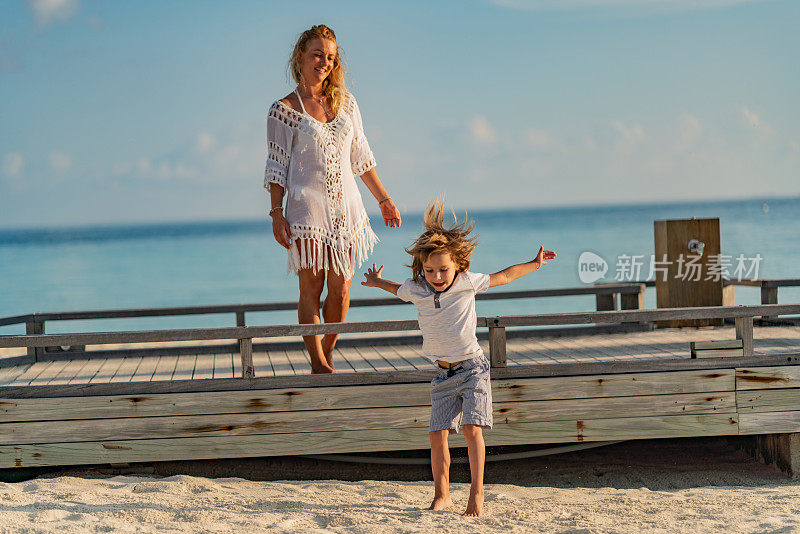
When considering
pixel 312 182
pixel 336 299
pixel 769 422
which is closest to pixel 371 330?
pixel 336 299

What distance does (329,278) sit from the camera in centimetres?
514

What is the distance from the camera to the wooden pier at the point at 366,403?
5.05 meters

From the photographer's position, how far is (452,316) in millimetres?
4156

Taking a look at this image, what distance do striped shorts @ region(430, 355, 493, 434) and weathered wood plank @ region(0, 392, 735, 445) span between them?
105 centimetres

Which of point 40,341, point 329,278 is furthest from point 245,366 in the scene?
point 40,341

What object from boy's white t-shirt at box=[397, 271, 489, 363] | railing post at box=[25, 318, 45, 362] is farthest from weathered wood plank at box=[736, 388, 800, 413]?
railing post at box=[25, 318, 45, 362]

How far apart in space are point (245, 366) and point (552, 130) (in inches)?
2183

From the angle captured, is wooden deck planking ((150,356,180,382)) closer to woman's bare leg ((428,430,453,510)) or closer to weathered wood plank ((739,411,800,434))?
woman's bare leg ((428,430,453,510))

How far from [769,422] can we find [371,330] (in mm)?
2719

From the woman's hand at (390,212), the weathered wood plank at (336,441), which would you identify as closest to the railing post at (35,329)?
the weathered wood plank at (336,441)

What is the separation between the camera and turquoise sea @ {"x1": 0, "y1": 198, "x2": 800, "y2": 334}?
29375mm

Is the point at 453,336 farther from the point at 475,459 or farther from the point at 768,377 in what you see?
the point at 768,377

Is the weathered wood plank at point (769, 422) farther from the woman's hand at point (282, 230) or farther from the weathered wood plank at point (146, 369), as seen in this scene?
the weathered wood plank at point (146, 369)

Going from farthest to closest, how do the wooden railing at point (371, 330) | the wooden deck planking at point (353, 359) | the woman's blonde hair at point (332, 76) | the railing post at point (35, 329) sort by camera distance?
the railing post at point (35, 329)
the wooden deck planking at point (353, 359)
the woman's blonde hair at point (332, 76)
the wooden railing at point (371, 330)
